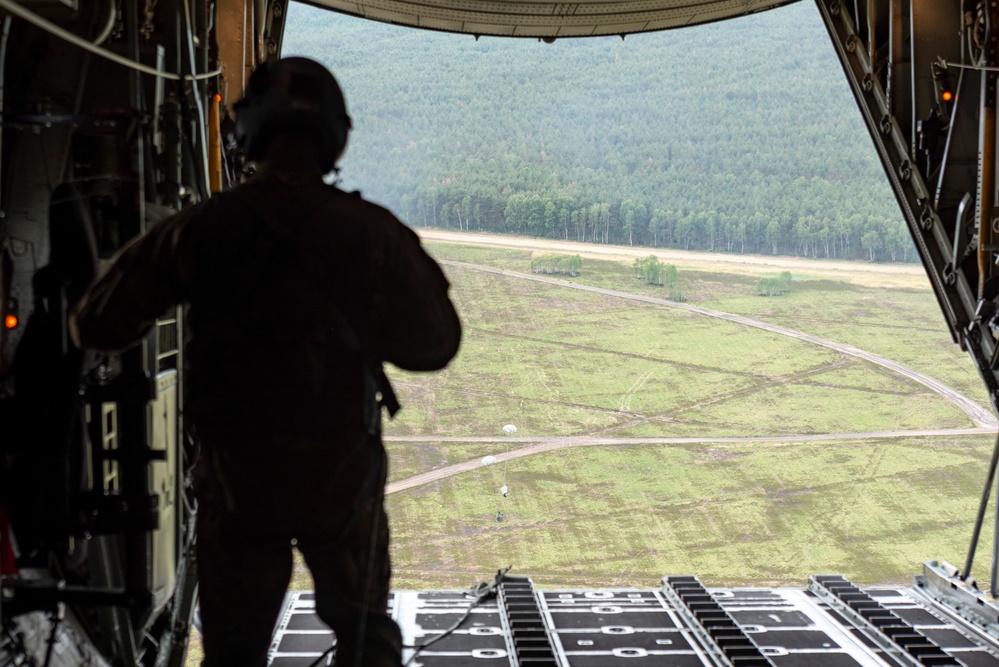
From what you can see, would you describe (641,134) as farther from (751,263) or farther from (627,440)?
(627,440)

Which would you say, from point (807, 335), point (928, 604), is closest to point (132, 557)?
point (928, 604)

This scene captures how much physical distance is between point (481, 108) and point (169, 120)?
62.6 m

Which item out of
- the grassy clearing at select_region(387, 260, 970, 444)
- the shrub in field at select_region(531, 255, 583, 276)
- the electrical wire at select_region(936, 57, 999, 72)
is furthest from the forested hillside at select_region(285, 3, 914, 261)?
the electrical wire at select_region(936, 57, 999, 72)

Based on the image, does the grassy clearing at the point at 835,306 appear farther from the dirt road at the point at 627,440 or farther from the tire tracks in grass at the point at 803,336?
the dirt road at the point at 627,440

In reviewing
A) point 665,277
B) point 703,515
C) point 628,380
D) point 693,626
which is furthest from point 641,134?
point 693,626

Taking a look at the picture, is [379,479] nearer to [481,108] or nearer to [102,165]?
[102,165]

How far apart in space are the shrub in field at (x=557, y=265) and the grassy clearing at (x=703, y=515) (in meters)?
14.1

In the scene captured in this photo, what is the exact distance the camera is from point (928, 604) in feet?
32.2

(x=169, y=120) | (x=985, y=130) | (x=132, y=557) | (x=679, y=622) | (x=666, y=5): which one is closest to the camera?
(x=132, y=557)

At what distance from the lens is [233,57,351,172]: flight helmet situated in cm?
233

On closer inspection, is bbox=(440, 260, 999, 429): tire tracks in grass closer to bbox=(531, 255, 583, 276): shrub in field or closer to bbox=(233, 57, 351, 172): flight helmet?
bbox=(531, 255, 583, 276): shrub in field

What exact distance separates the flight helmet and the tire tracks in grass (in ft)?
154

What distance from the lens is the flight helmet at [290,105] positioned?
233cm

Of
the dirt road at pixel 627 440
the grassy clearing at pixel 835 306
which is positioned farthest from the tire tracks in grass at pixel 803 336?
the dirt road at pixel 627 440
